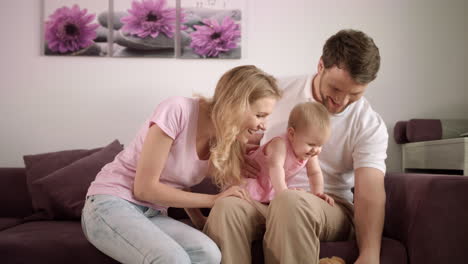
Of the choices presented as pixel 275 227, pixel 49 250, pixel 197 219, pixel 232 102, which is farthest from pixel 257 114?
pixel 49 250

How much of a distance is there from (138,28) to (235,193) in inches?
61.9

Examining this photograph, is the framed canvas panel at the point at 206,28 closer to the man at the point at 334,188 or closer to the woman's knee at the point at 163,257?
the man at the point at 334,188

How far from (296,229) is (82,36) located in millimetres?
1939

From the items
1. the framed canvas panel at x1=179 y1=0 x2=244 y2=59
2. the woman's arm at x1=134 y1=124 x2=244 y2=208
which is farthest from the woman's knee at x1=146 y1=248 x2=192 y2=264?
the framed canvas panel at x1=179 y1=0 x2=244 y2=59

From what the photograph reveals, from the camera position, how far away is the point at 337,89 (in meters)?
1.86

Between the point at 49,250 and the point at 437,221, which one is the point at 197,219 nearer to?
the point at 49,250

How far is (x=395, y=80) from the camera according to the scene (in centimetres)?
301

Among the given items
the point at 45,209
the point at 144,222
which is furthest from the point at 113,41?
the point at 144,222

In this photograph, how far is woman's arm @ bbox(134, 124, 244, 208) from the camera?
1.55 m

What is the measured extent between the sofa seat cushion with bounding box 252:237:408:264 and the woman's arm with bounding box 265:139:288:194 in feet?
0.70

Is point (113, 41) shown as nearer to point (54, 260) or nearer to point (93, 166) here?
point (93, 166)

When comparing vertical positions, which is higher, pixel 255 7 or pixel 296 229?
pixel 255 7

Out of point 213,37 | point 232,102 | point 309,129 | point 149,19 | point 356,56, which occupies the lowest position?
point 309,129

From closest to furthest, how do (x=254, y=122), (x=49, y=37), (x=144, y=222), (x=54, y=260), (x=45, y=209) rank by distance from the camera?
(x=144, y=222)
(x=254, y=122)
(x=54, y=260)
(x=45, y=209)
(x=49, y=37)
